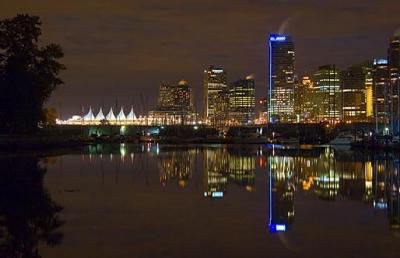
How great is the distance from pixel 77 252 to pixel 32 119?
5951 centimetres

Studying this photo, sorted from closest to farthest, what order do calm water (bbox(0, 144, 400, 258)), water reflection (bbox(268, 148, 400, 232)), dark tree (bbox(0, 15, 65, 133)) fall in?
calm water (bbox(0, 144, 400, 258)) < water reflection (bbox(268, 148, 400, 232)) < dark tree (bbox(0, 15, 65, 133))

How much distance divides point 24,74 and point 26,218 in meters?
52.8

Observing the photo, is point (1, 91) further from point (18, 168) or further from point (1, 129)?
point (18, 168)

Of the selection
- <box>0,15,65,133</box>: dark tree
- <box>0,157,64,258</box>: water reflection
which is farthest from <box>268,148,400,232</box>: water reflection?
<box>0,15,65,133</box>: dark tree

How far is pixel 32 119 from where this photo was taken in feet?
234

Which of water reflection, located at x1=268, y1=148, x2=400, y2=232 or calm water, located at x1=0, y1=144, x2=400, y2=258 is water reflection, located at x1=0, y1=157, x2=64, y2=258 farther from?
water reflection, located at x1=268, y1=148, x2=400, y2=232

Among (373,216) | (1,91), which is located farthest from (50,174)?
(1,91)

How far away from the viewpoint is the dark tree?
225 feet

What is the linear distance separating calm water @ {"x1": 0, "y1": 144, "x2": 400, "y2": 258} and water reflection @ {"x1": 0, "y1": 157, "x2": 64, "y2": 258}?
0.03m

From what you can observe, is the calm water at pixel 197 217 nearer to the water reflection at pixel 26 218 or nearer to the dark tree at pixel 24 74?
the water reflection at pixel 26 218

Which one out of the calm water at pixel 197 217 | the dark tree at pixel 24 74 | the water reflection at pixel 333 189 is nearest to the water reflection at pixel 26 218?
the calm water at pixel 197 217

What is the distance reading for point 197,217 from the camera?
1934 cm

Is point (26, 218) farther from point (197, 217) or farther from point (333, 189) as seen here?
point (333, 189)

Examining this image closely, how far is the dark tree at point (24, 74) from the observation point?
225 ft
